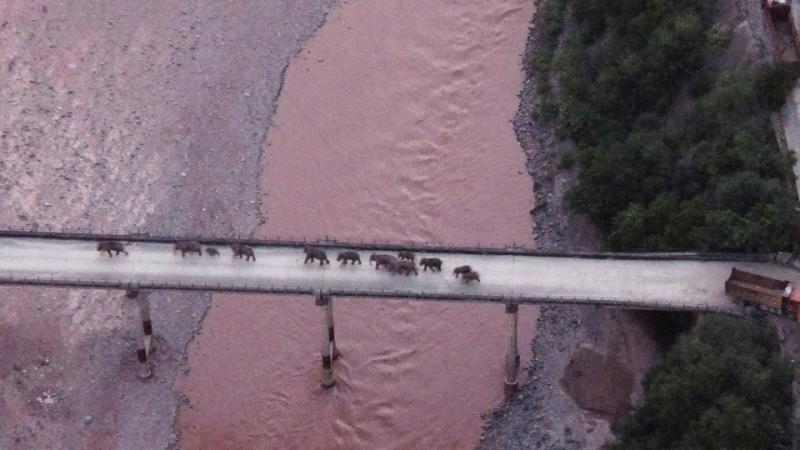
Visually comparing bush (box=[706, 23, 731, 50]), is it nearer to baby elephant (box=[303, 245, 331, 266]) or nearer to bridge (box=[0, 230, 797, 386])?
bridge (box=[0, 230, 797, 386])

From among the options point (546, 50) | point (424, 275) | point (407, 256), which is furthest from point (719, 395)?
point (546, 50)

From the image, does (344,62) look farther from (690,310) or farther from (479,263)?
(690,310)

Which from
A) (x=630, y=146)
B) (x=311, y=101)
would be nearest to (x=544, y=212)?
(x=630, y=146)

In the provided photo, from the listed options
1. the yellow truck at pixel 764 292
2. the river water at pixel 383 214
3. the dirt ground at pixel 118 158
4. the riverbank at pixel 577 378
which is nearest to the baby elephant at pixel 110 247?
the dirt ground at pixel 118 158

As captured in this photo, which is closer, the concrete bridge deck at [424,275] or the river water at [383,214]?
the concrete bridge deck at [424,275]

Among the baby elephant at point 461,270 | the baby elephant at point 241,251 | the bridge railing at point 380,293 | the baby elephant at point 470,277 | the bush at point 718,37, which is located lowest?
the bridge railing at point 380,293

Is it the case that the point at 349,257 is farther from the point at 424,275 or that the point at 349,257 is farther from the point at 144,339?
the point at 144,339

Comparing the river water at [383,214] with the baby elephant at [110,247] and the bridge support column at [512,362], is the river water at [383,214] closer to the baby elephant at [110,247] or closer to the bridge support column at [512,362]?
the bridge support column at [512,362]
